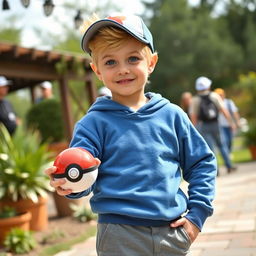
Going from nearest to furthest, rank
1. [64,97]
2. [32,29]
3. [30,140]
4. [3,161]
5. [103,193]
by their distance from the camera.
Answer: [103,193] < [3,161] < [30,140] < [64,97] < [32,29]

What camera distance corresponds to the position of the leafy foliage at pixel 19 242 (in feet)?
16.6

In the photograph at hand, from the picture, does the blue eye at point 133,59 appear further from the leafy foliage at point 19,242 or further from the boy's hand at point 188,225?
the leafy foliage at point 19,242

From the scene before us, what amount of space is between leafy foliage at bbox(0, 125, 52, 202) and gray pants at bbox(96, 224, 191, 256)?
12.2ft

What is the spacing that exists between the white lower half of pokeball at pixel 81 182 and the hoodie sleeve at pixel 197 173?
1.60 ft

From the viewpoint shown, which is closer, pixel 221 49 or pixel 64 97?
pixel 64 97

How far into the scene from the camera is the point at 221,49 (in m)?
46.2

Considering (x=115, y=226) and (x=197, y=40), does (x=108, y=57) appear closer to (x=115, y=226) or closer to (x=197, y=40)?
(x=115, y=226)

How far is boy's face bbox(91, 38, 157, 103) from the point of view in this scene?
2221 mm

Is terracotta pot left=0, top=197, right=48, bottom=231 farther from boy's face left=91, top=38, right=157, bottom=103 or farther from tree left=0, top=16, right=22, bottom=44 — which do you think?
tree left=0, top=16, right=22, bottom=44

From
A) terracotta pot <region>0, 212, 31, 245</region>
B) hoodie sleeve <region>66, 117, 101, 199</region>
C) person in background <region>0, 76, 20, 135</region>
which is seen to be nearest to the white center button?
hoodie sleeve <region>66, 117, 101, 199</region>

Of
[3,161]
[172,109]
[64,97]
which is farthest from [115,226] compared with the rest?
[64,97]

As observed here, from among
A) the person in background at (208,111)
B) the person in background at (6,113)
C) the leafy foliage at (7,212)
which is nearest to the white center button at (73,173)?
the leafy foliage at (7,212)

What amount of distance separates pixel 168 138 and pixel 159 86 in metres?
44.9

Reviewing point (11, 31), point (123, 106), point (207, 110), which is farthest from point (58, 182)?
point (11, 31)
